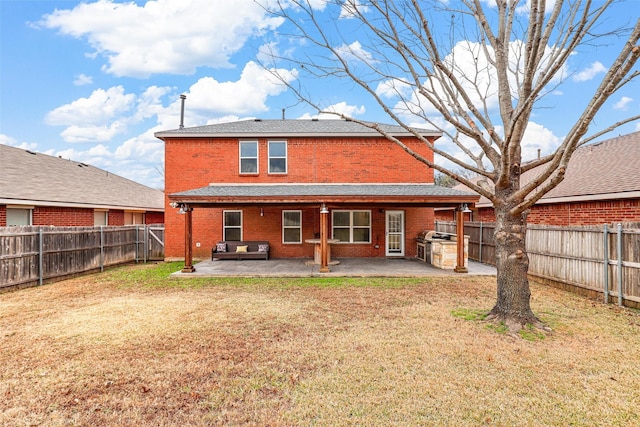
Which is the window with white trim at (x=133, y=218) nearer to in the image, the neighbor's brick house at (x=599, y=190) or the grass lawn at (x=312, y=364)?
the grass lawn at (x=312, y=364)

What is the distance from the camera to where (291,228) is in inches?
567

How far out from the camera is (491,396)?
11.0 feet

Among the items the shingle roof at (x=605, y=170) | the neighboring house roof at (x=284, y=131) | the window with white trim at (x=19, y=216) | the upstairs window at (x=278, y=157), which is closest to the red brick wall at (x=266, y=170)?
the upstairs window at (x=278, y=157)

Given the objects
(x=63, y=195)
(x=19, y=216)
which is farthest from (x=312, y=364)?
(x=63, y=195)

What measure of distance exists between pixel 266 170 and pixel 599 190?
12382 millimetres

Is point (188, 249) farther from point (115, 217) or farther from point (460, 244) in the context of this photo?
point (460, 244)

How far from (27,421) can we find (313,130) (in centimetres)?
1308

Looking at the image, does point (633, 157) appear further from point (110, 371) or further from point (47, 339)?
point (47, 339)

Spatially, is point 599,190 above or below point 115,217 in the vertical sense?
above

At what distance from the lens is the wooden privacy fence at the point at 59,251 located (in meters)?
8.56

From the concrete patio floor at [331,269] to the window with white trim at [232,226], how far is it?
51.1 inches

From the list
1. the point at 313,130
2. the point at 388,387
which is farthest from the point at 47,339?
the point at 313,130

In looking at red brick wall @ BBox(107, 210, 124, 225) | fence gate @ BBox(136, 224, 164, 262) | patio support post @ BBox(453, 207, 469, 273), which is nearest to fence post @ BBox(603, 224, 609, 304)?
patio support post @ BBox(453, 207, 469, 273)

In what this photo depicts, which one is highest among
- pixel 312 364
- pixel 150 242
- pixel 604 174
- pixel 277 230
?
pixel 604 174
